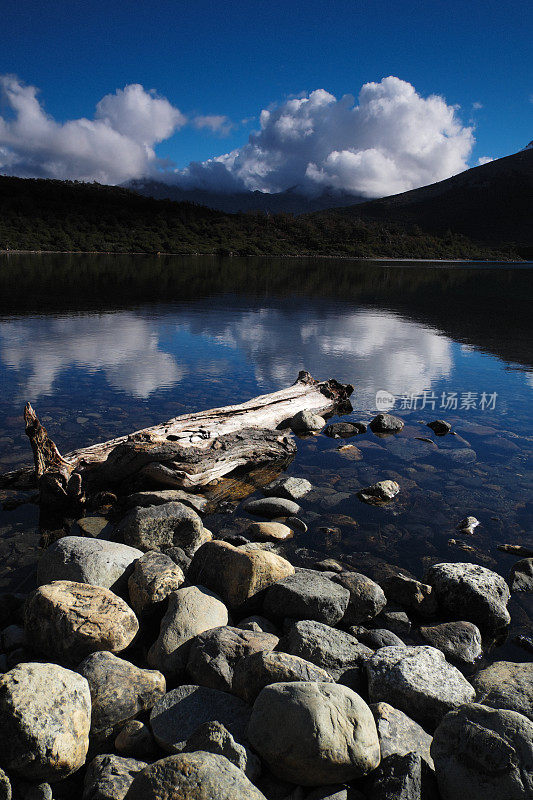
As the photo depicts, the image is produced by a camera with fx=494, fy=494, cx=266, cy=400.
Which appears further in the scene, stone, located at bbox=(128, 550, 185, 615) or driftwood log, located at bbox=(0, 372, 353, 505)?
driftwood log, located at bbox=(0, 372, 353, 505)

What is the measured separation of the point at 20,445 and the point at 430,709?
9.09 meters

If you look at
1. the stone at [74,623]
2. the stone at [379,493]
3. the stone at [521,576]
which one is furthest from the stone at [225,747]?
the stone at [379,493]

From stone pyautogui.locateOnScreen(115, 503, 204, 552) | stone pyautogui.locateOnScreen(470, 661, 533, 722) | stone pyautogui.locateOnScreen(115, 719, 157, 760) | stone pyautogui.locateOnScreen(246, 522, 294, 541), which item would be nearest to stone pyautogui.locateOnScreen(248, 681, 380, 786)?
stone pyautogui.locateOnScreen(115, 719, 157, 760)

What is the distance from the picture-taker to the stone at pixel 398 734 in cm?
376

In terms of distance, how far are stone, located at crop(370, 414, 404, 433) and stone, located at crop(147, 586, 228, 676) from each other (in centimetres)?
748

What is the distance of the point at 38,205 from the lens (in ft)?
498

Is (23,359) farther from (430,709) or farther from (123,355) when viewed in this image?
(430,709)

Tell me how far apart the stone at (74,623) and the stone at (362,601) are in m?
2.45

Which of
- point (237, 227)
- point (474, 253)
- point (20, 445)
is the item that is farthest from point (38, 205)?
point (20, 445)

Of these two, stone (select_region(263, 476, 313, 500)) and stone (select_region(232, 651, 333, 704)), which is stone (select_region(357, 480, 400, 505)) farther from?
stone (select_region(232, 651, 333, 704))

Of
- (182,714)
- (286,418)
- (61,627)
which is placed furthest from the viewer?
(286,418)

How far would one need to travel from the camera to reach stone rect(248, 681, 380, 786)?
342 cm

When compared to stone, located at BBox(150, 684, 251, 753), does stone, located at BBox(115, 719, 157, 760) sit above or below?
below

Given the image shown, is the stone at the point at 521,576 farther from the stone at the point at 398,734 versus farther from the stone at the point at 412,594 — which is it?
the stone at the point at 398,734
